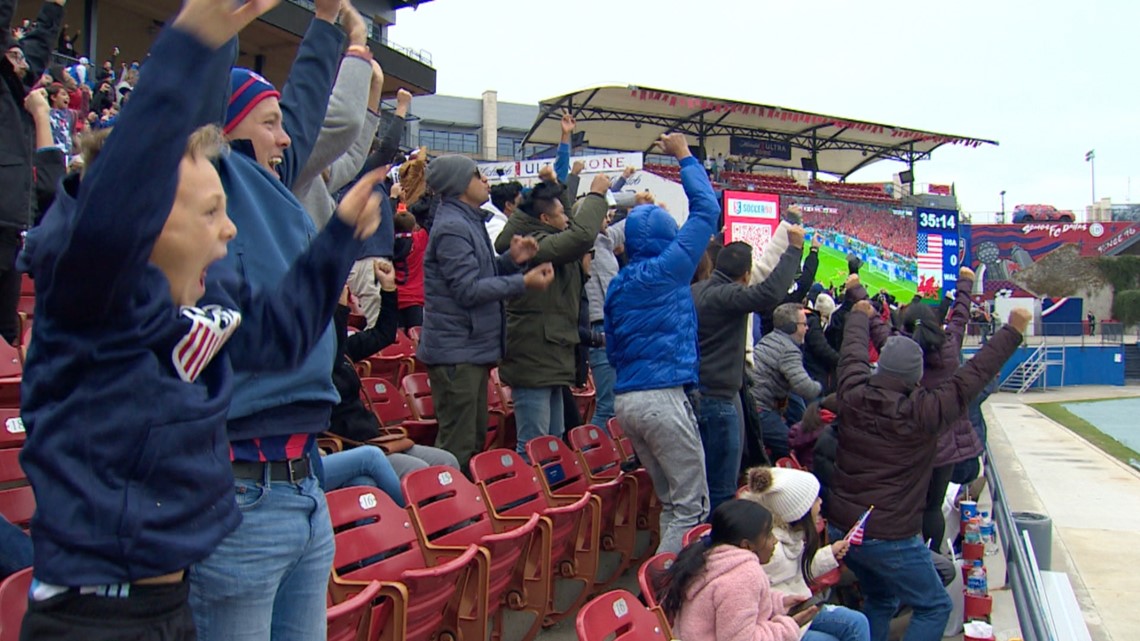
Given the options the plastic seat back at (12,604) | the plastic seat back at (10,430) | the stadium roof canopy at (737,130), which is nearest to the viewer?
the plastic seat back at (12,604)

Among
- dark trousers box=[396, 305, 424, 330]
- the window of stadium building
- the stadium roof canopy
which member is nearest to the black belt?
dark trousers box=[396, 305, 424, 330]

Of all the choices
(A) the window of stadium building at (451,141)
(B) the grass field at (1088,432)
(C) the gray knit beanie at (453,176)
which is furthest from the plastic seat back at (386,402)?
(A) the window of stadium building at (451,141)

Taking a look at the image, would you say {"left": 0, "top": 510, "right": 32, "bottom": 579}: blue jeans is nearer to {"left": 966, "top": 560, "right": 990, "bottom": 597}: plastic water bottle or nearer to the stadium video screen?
{"left": 966, "top": 560, "right": 990, "bottom": 597}: plastic water bottle

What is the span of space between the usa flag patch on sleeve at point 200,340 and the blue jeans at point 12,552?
1106 mm

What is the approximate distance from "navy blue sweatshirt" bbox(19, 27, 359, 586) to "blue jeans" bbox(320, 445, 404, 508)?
1.90m

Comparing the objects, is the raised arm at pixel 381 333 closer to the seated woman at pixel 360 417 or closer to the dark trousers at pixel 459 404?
the seated woman at pixel 360 417

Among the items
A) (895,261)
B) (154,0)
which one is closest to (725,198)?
(895,261)

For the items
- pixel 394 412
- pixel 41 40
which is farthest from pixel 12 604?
pixel 394 412

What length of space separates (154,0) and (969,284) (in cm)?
1936

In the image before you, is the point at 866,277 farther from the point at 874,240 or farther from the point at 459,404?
the point at 459,404

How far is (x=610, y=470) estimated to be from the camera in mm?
4805

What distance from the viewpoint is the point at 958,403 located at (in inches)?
162

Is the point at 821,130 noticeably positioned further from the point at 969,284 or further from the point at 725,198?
the point at 969,284

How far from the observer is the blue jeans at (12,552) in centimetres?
218
